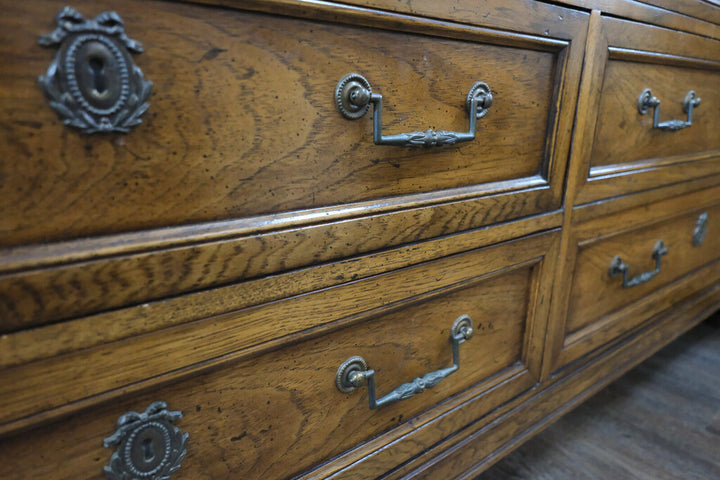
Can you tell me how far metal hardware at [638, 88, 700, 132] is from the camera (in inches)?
23.7

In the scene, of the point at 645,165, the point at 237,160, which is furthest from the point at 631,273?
the point at 237,160

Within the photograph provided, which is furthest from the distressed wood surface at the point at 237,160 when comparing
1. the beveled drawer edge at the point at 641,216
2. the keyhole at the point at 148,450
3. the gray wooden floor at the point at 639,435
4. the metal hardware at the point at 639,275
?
the gray wooden floor at the point at 639,435

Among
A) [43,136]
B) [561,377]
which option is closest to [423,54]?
[43,136]

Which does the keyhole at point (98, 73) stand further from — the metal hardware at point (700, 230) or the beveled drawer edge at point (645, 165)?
the metal hardware at point (700, 230)

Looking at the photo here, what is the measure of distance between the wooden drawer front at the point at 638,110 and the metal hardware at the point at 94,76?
0.47m

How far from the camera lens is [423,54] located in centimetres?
40

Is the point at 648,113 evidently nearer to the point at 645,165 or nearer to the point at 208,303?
the point at 645,165

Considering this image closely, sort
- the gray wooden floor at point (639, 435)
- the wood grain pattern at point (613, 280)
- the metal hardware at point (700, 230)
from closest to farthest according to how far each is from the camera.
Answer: the wood grain pattern at point (613, 280) < the gray wooden floor at point (639, 435) < the metal hardware at point (700, 230)

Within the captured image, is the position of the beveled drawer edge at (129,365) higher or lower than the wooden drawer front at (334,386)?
higher

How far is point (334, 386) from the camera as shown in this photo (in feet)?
1.38

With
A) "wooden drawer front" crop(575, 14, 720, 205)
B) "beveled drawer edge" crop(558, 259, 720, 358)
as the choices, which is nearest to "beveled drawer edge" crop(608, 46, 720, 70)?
"wooden drawer front" crop(575, 14, 720, 205)

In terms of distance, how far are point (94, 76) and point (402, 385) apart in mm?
357

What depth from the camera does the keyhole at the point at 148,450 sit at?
0.32m

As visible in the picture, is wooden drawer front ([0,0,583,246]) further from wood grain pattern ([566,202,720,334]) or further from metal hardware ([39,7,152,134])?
wood grain pattern ([566,202,720,334])
